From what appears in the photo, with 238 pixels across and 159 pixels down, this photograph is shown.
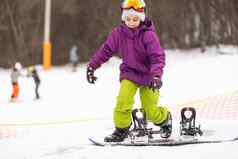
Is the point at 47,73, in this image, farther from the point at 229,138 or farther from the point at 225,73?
the point at 229,138

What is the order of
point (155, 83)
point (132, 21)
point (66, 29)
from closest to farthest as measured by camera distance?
1. point (155, 83)
2. point (132, 21)
3. point (66, 29)

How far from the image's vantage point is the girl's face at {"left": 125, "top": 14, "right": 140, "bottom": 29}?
221 inches

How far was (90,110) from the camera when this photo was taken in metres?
10.8

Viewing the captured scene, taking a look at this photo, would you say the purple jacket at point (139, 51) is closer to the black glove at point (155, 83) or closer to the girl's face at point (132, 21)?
the girl's face at point (132, 21)

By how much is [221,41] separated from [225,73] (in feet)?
19.2

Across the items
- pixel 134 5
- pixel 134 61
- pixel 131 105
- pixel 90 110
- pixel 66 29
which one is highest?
pixel 66 29

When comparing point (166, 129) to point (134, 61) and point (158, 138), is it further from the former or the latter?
point (134, 61)

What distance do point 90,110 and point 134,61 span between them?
537cm

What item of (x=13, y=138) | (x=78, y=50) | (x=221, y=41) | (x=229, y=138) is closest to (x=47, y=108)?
(x=13, y=138)

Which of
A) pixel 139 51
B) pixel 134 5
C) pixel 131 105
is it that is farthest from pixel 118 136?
pixel 134 5

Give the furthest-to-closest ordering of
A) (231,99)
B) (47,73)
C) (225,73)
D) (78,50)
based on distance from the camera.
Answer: (78,50)
(47,73)
(225,73)
(231,99)

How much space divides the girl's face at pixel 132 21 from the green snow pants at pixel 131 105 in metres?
0.55

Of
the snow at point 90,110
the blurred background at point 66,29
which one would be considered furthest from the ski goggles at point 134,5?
the blurred background at point 66,29

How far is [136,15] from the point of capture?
5613 mm
